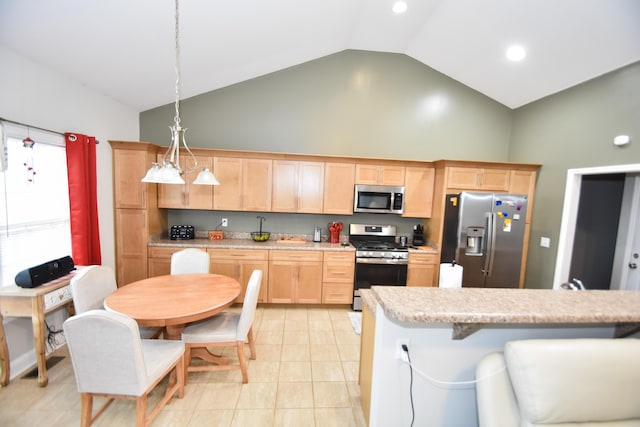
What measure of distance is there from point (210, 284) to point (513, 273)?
3.82 metres

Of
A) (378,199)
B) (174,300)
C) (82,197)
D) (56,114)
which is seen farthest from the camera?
(378,199)

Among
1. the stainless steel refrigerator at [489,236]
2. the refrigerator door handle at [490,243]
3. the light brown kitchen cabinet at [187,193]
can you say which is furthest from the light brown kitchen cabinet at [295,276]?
the refrigerator door handle at [490,243]

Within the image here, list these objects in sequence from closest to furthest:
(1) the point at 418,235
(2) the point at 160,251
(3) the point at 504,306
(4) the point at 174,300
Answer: (3) the point at 504,306 → (4) the point at 174,300 → (2) the point at 160,251 → (1) the point at 418,235

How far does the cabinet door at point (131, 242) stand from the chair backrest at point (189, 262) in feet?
3.17

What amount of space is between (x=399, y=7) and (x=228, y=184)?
9.99 feet

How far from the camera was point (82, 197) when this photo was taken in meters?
2.74

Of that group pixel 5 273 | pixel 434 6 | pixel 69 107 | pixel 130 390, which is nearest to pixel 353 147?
pixel 434 6

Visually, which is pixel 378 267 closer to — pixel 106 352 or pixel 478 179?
pixel 478 179

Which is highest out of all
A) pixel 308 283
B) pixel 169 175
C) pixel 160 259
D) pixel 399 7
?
pixel 399 7

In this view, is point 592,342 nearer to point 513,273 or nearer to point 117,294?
point 513,273

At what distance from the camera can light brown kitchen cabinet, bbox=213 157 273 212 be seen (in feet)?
12.5

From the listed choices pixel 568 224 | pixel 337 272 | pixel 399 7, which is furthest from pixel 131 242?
pixel 568 224

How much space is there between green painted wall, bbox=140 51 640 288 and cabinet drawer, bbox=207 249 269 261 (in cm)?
61

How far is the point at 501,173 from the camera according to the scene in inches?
149
